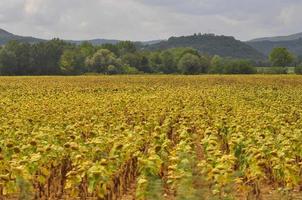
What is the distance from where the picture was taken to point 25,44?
3499 inches

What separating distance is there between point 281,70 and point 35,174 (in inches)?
3212

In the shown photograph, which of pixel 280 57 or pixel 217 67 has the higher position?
pixel 280 57

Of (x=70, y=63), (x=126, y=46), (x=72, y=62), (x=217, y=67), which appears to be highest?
(x=126, y=46)

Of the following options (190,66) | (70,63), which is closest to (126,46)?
(70,63)

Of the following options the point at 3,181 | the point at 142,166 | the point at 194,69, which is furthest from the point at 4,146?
the point at 194,69

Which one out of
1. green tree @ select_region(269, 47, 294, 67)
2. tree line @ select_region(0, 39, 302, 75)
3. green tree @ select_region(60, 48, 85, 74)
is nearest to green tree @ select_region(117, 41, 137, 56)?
tree line @ select_region(0, 39, 302, 75)

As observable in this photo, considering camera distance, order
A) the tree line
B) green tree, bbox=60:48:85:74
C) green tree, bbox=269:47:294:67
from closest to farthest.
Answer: the tree line
green tree, bbox=60:48:85:74
green tree, bbox=269:47:294:67

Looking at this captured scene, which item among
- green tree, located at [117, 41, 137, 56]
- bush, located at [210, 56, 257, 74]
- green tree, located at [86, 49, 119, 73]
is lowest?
bush, located at [210, 56, 257, 74]

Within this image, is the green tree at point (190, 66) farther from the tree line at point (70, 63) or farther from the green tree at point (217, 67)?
the green tree at point (217, 67)

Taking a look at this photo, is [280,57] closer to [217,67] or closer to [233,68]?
[233,68]

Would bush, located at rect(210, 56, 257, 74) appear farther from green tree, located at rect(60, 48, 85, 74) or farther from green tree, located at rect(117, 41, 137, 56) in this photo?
green tree, located at rect(117, 41, 137, 56)

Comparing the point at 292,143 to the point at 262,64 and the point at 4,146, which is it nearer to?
the point at 4,146

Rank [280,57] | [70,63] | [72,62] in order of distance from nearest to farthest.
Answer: [70,63], [72,62], [280,57]

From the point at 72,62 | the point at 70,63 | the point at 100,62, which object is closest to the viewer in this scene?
the point at 100,62
